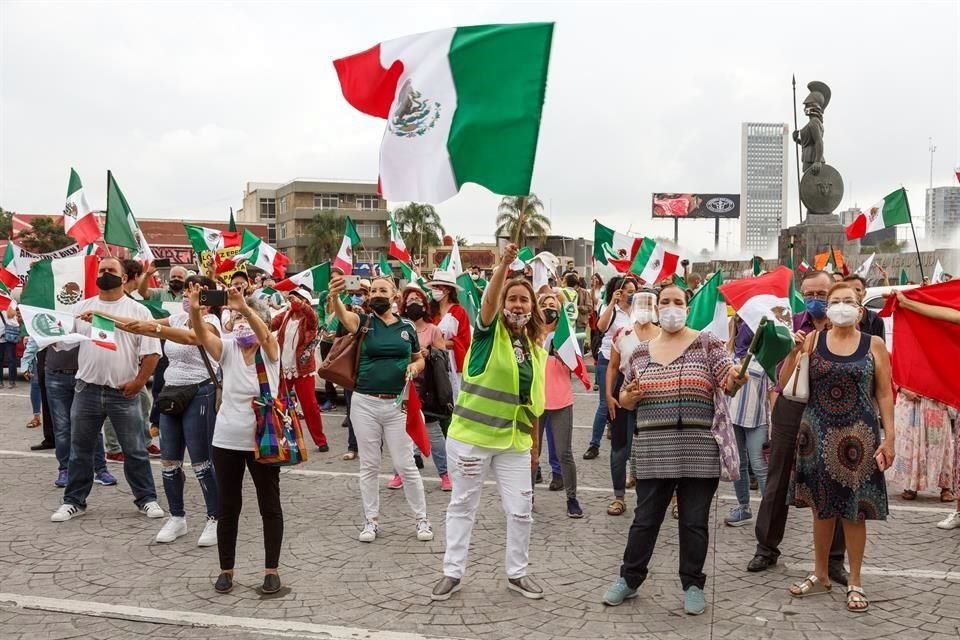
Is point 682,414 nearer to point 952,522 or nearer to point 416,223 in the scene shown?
point 952,522

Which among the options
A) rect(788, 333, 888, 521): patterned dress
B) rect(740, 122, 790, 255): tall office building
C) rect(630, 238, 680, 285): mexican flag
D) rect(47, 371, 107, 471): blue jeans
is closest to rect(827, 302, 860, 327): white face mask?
rect(788, 333, 888, 521): patterned dress

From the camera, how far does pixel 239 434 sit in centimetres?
476

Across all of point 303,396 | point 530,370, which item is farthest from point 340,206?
point 530,370

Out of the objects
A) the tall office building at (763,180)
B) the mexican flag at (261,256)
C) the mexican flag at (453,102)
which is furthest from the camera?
the tall office building at (763,180)

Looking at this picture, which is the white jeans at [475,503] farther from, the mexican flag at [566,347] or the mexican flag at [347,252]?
the mexican flag at [347,252]

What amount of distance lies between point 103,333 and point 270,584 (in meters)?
2.25

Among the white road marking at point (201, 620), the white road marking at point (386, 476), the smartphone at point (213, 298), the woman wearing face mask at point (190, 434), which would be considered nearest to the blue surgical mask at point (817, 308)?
the white road marking at point (386, 476)

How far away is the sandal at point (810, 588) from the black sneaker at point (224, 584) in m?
3.27

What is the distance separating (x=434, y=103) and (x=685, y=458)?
98.0 inches

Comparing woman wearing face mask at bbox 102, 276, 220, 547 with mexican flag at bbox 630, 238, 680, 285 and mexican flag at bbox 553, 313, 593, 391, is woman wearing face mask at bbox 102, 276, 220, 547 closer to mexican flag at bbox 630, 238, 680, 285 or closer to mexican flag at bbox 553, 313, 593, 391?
mexican flag at bbox 553, 313, 593, 391

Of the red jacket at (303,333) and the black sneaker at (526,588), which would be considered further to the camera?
the red jacket at (303,333)

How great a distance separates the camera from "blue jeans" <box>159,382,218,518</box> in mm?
5719

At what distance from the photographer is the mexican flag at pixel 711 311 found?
5.75 meters

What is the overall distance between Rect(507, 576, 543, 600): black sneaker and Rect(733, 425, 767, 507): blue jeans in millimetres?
2110
